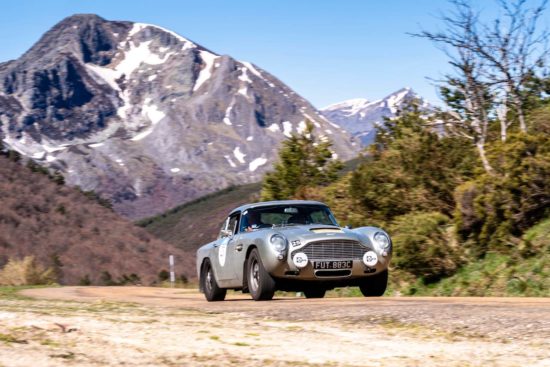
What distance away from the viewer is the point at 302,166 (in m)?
37.3

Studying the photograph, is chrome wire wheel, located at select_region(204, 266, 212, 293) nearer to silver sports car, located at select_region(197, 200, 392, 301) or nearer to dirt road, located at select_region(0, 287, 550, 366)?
silver sports car, located at select_region(197, 200, 392, 301)

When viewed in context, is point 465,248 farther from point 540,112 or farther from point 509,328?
point 509,328

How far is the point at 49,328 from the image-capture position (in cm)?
624

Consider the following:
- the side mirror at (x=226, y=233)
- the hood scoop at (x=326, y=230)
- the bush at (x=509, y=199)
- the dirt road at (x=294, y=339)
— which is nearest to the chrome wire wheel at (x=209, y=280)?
the side mirror at (x=226, y=233)

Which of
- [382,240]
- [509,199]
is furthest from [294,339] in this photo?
[509,199]

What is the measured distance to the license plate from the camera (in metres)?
12.2

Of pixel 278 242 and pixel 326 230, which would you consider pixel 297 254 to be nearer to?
pixel 278 242

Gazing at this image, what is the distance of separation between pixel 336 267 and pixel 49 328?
6510 mm

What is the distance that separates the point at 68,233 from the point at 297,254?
7503 cm

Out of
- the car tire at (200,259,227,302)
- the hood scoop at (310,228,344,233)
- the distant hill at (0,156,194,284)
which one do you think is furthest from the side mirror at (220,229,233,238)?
the distant hill at (0,156,194,284)

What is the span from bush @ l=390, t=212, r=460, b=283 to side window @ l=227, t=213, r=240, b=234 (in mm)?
4634

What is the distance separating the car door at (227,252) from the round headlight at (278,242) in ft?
4.20

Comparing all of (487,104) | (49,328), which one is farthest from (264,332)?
(487,104)

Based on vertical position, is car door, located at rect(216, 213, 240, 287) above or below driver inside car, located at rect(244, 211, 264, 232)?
below
